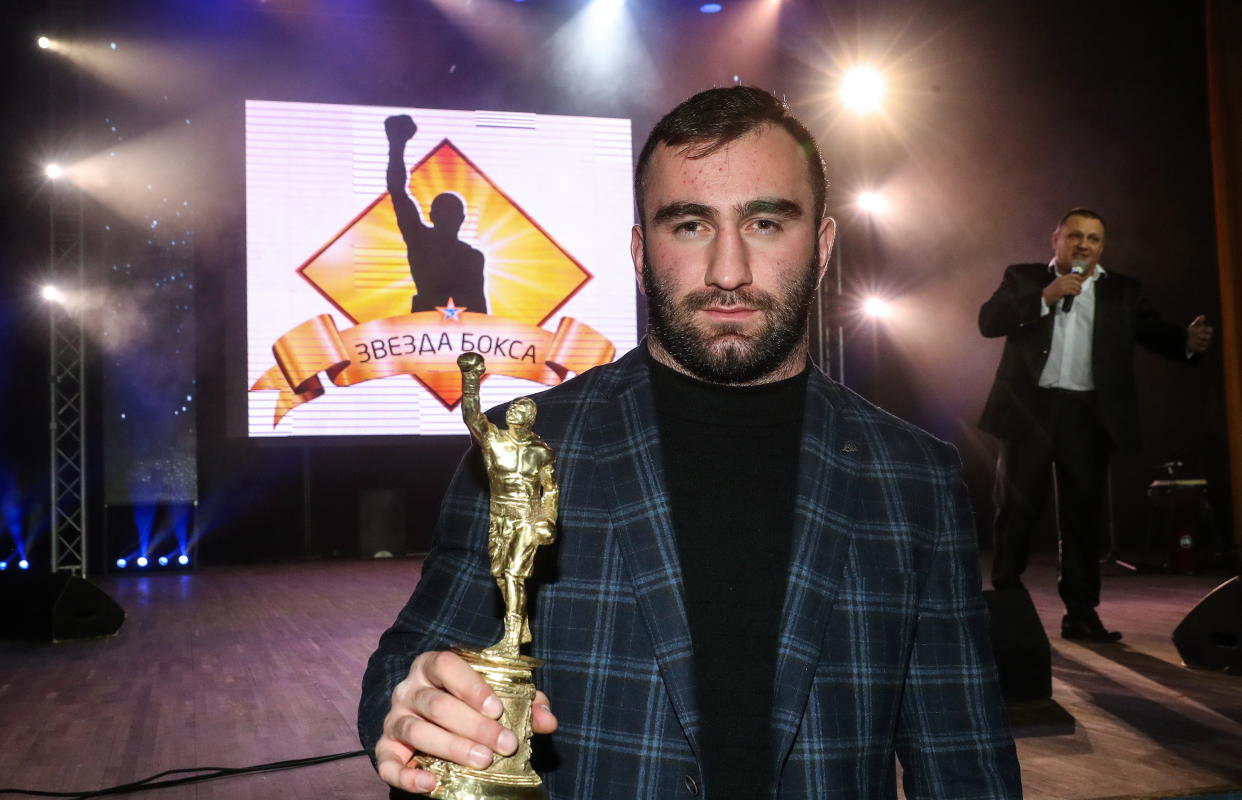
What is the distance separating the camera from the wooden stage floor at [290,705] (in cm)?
277

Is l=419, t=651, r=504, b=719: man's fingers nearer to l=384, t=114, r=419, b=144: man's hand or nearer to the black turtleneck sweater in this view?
the black turtleneck sweater

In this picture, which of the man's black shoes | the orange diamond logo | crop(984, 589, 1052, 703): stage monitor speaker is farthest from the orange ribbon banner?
crop(984, 589, 1052, 703): stage monitor speaker

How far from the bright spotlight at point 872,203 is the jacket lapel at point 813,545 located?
8222mm

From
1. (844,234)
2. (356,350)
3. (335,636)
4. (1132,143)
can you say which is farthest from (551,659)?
(1132,143)

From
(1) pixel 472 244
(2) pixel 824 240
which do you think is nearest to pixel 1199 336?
(2) pixel 824 240

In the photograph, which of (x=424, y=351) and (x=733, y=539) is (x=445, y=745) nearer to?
(x=733, y=539)

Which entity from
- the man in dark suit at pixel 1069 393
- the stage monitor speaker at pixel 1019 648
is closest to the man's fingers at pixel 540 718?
the stage monitor speaker at pixel 1019 648

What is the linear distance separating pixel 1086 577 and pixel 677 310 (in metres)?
3.72

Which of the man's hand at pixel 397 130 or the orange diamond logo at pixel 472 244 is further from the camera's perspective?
the man's hand at pixel 397 130

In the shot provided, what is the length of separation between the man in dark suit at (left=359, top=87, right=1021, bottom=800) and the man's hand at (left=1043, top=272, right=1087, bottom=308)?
3.12m

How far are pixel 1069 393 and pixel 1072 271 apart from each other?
0.48 metres

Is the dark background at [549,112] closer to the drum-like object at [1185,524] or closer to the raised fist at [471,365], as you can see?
the drum-like object at [1185,524]

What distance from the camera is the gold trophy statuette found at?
0.80 meters

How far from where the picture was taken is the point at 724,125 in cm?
133
